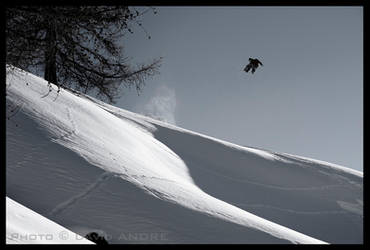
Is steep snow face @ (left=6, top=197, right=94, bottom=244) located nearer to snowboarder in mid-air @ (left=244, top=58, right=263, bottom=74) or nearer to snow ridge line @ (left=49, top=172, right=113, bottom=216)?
snow ridge line @ (left=49, top=172, right=113, bottom=216)

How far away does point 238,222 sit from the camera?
3.23 meters

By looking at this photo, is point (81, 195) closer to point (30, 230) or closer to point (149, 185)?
point (149, 185)

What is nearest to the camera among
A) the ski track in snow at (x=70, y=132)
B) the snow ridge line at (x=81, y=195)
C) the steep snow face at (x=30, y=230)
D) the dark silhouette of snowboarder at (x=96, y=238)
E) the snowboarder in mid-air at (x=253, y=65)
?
the steep snow face at (x=30, y=230)

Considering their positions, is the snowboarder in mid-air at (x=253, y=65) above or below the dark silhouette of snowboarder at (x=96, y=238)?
above

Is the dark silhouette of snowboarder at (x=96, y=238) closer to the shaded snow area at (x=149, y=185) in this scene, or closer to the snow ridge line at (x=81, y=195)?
the shaded snow area at (x=149, y=185)

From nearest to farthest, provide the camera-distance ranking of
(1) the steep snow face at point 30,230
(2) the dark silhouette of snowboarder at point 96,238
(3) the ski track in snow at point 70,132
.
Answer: (1) the steep snow face at point 30,230, (2) the dark silhouette of snowboarder at point 96,238, (3) the ski track in snow at point 70,132

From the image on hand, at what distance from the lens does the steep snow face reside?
2.09 m

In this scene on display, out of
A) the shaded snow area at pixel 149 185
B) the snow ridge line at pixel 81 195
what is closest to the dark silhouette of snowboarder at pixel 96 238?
the shaded snow area at pixel 149 185

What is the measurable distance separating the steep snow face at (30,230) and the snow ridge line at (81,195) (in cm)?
39

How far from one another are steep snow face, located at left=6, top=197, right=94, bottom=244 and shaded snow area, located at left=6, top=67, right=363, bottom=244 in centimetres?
8

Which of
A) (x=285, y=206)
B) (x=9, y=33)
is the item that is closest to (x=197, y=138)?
(x=285, y=206)

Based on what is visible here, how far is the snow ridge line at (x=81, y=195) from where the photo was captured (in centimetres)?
294
